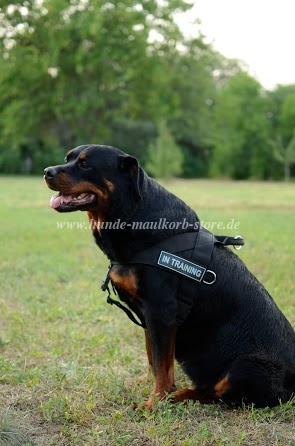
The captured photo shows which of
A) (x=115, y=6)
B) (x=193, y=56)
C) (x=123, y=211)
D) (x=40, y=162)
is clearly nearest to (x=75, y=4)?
(x=115, y=6)

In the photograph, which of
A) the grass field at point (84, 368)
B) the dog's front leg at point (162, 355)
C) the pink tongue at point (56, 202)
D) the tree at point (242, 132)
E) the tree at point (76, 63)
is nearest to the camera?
the grass field at point (84, 368)

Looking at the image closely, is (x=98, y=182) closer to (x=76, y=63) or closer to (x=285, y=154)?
(x=76, y=63)

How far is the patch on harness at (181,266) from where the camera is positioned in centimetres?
348

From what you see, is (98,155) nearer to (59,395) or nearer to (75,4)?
(59,395)

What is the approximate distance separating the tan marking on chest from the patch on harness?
0.20 metres

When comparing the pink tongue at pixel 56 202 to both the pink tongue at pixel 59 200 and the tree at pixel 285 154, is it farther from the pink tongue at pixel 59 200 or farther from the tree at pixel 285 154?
the tree at pixel 285 154

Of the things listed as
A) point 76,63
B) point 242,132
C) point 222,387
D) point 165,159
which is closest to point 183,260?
point 222,387

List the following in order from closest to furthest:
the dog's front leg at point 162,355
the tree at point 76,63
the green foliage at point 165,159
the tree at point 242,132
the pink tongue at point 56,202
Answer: the dog's front leg at point 162,355
the pink tongue at point 56,202
the tree at point 76,63
the green foliage at point 165,159
the tree at point 242,132

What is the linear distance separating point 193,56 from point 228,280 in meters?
35.4

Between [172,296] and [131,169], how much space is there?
0.85m

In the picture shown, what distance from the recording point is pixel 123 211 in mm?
3506

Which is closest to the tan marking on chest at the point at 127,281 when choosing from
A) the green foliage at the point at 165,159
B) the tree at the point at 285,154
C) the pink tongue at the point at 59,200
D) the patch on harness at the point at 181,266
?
the patch on harness at the point at 181,266

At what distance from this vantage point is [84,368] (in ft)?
14.3

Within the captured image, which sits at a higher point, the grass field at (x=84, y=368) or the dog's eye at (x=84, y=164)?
the dog's eye at (x=84, y=164)
